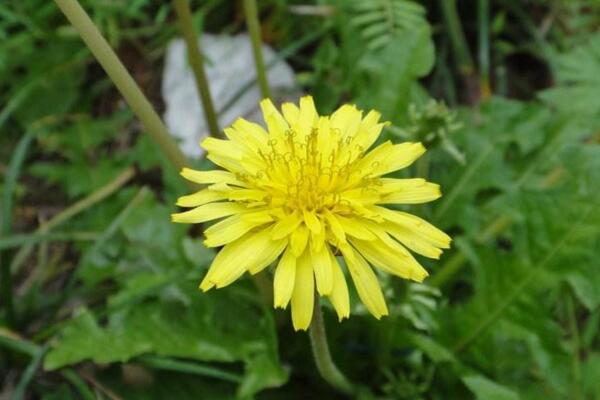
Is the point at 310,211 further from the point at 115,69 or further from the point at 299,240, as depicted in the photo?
the point at 115,69

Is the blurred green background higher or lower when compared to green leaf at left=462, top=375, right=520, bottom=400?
higher

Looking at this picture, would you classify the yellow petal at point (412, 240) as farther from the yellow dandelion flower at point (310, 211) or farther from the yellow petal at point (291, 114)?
the yellow petal at point (291, 114)

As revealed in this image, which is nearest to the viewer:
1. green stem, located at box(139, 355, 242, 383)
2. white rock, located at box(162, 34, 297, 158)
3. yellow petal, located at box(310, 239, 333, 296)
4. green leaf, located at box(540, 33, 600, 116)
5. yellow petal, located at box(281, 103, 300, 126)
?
yellow petal, located at box(310, 239, 333, 296)

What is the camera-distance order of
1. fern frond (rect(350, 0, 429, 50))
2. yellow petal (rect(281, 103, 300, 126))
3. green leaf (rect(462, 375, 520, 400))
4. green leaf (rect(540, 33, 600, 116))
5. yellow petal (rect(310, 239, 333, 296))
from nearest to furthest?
yellow petal (rect(310, 239, 333, 296)) < yellow petal (rect(281, 103, 300, 126)) < green leaf (rect(462, 375, 520, 400)) < green leaf (rect(540, 33, 600, 116)) < fern frond (rect(350, 0, 429, 50))

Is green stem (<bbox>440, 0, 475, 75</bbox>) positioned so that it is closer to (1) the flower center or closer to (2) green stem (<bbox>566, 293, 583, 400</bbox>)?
(2) green stem (<bbox>566, 293, 583, 400</bbox>)

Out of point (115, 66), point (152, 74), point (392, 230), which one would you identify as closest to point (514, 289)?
Result: point (392, 230)

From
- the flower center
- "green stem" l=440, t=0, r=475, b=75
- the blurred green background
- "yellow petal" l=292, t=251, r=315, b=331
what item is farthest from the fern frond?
"yellow petal" l=292, t=251, r=315, b=331
